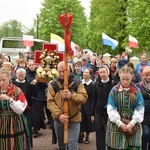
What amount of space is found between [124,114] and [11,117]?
5.28 feet

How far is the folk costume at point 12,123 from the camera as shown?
4477 millimetres

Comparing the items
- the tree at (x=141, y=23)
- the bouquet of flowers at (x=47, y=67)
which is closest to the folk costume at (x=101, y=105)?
the bouquet of flowers at (x=47, y=67)

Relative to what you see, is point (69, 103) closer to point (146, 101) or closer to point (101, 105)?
point (101, 105)

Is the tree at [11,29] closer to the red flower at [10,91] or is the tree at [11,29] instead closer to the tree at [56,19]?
the tree at [56,19]

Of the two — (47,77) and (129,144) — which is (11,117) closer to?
(129,144)

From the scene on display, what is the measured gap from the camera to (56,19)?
4106 centimetres

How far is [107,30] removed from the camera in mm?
28844

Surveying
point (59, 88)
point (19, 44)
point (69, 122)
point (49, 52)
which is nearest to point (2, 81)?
point (59, 88)

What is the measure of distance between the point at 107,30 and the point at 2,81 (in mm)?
25064

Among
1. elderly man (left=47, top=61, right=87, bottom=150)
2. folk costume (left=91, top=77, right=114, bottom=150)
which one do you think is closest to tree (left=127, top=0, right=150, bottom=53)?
folk costume (left=91, top=77, right=114, bottom=150)

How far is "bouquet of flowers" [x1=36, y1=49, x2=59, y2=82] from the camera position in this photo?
6977 mm

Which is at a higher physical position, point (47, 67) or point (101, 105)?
point (47, 67)

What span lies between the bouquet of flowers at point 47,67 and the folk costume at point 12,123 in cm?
237

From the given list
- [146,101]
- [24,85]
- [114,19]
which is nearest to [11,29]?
[114,19]
